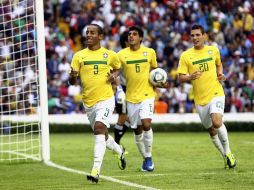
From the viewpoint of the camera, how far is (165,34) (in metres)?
36.2

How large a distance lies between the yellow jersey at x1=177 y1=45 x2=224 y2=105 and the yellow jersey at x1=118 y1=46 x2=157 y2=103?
0.61 meters

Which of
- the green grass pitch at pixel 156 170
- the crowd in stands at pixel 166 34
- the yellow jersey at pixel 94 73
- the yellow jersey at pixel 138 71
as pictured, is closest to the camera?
the green grass pitch at pixel 156 170

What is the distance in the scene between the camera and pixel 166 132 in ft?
100

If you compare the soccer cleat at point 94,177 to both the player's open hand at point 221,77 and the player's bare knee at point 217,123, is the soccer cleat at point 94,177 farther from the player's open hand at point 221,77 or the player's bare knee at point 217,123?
the player's open hand at point 221,77

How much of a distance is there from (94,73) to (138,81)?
185cm

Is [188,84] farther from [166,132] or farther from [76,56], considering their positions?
[76,56]

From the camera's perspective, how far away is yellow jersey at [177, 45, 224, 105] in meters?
15.7

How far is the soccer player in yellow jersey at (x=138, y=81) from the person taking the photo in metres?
15.8

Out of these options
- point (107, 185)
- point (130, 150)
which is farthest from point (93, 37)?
point (130, 150)

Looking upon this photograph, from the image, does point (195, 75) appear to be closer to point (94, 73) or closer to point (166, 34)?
point (94, 73)

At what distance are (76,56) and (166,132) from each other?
16.6 meters

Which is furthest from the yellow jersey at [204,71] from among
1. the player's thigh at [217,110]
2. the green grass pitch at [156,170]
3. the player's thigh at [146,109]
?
the green grass pitch at [156,170]

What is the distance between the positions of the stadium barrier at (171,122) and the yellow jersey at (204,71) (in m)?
14.5

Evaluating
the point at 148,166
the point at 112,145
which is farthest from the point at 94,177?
the point at 148,166
